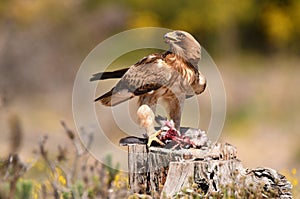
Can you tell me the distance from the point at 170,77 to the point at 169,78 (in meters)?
0.01

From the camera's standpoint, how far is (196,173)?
543 centimetres

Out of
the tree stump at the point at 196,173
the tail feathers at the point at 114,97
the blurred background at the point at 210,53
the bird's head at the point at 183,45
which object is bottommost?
the tree stump at the point at 196,173

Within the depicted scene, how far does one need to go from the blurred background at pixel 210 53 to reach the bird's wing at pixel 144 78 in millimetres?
6440

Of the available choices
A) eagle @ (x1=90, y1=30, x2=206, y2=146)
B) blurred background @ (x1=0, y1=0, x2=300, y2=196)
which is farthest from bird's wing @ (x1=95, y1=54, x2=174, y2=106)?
blurred background @ (x1=0, y1=0, x2=300, y2=196)

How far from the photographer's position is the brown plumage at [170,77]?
560 centimetres

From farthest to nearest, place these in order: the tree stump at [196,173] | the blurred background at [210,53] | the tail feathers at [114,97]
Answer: the blurred background at [210,53] → the tail feathers at [114,97] → the tree stump at [196,173]

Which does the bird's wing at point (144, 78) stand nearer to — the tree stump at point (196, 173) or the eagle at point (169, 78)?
the eagle at point (169, 78)

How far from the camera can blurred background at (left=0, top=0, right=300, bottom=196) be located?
49.7ft

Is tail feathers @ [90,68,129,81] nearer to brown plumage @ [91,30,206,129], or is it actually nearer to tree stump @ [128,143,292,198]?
brown plumage @ [91,30,206,129]

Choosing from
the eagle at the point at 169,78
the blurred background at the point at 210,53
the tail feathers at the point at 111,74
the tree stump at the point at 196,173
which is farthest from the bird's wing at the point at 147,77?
the blurred background at the point at 210,53

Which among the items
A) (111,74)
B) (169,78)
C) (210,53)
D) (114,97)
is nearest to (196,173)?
(169,78)

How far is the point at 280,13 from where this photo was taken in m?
22.4

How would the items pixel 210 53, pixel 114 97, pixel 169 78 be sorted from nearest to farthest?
pixel 169 78 → pixel 114 97 → pixel 210 53

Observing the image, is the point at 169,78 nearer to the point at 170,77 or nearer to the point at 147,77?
the point at 170,77
